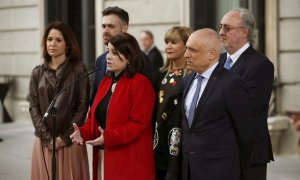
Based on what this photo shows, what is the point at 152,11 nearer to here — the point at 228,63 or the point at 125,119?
the point at 228,63

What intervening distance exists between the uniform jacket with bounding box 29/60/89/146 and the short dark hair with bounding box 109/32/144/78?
0.85m

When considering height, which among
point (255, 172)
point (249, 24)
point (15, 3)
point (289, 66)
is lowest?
point (255, 172)

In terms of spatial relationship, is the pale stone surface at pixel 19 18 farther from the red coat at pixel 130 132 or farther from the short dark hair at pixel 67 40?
the red coat at pixel 130 132

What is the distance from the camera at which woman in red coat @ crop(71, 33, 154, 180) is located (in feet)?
19.6

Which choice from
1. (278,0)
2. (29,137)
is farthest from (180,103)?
(29,137)

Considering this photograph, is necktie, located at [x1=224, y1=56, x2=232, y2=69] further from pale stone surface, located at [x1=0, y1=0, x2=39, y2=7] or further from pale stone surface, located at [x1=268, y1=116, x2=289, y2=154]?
pale stone surface, located at [x1=0, y1=0, x2=39, y2=7]

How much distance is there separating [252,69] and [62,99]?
1796 millimetres

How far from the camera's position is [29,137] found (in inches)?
594

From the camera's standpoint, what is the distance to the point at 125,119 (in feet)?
19.8

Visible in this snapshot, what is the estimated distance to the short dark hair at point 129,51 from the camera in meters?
6.11

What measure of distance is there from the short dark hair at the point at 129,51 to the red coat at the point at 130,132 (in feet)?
0.21

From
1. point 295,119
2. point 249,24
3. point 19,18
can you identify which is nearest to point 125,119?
point 249,24

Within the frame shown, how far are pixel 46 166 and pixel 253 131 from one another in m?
2.12

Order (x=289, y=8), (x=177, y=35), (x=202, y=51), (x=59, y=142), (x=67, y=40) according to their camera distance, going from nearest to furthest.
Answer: (x=202, y=51)
(x=177, y=35)
(x=59, y=142)
(x=67, y=40)
(x=289, y=8)
